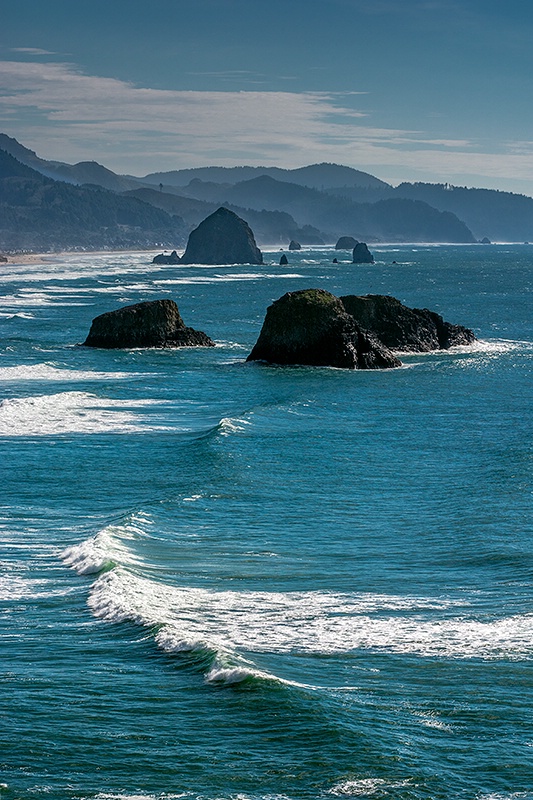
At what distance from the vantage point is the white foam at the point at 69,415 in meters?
36.3

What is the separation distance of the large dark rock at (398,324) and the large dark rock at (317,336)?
16.1 feet

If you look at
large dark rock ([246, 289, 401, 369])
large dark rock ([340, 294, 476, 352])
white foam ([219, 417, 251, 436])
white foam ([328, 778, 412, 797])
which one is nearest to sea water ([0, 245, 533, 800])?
white foam ([328, 778, 412, 797])

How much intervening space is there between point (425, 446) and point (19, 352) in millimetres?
32540

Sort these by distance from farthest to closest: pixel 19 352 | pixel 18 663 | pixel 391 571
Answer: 1. pixel 19 352
2. pixel 391 571
3. pixel 18 663

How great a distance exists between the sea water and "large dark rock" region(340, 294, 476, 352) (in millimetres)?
15149

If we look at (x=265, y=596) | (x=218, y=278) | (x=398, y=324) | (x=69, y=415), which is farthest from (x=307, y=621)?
(x=218, y=278)

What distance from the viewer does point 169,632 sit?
1708cm

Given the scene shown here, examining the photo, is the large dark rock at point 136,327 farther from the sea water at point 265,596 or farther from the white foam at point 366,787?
the white foam at point 366,787

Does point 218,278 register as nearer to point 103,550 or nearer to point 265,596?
point 103,550

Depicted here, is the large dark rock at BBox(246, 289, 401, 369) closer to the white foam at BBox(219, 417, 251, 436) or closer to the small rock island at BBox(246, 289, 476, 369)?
the small rock island at BBox(246, 289, 476, 369)

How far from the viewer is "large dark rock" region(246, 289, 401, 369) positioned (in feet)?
173

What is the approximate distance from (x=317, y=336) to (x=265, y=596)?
34.6 metres

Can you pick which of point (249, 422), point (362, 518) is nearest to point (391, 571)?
point (362, 518)

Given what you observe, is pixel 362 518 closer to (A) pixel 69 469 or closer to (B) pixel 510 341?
(A) pixel 69 469
